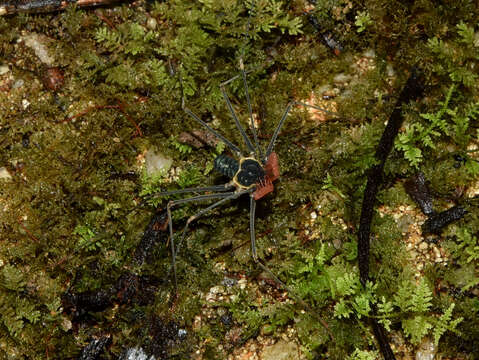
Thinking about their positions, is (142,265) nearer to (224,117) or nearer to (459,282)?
(224,117)

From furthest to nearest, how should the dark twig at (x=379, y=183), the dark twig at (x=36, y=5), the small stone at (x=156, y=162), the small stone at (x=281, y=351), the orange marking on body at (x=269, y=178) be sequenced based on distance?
the dark twig at (x=36, y=5) → the small stone at (x=156, y=162) → the orange marking on body at (x=269, y=178) → the small stone at (x=281, y=351) → the dark twig at (x=379, y=183)

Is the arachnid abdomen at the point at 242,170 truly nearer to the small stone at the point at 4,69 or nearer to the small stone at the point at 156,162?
the small stone at the point at 156,162

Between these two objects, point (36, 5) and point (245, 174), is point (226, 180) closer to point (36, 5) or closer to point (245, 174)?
point (245, 174)

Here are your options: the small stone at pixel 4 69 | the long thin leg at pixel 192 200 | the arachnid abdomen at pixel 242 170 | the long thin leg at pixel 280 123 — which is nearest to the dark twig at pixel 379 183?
the long thin leg at pixel 280 123

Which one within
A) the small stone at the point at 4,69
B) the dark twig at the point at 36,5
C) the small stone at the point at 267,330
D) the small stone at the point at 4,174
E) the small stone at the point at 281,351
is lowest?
the small stone at the point at 281,351

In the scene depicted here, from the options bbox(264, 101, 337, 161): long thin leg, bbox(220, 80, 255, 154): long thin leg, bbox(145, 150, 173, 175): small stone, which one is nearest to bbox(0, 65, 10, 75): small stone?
bbox(145, 150, 173, 175): small stone

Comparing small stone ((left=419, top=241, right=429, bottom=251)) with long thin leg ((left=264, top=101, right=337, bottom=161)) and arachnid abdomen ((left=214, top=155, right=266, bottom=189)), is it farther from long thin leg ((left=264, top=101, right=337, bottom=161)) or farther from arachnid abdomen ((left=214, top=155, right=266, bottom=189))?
arachnid abdomen ((left=214, top=155, right=266, bottom=189))

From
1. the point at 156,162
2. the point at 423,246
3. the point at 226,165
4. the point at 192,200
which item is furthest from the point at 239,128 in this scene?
the point at 423,246

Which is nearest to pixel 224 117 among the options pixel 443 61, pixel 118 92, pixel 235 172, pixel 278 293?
pixel 235 172

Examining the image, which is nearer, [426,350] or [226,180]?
[426,350]
